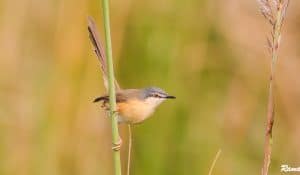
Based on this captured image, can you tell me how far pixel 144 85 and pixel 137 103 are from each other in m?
0.61

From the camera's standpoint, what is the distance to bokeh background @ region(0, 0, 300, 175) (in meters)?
2.54

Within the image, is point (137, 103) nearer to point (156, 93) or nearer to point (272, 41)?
point (156, 93)

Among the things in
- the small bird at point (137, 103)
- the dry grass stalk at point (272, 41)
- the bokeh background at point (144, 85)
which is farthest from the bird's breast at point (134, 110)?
the dry grass stalk at point (272, 41)

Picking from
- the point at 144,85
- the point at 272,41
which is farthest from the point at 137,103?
the point at 272,41

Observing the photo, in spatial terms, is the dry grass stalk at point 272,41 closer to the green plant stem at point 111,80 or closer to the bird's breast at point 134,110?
the green plant stem at point 111,80

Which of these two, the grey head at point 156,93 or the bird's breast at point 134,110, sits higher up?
the grey head at point 156,93

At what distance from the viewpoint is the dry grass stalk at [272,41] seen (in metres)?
1.24

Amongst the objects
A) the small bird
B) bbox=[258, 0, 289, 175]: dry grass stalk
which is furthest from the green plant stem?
the small bird

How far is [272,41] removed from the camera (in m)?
1.29

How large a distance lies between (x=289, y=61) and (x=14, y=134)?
1.33 m

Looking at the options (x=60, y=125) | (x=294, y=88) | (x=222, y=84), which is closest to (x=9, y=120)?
(x=60, y=125)

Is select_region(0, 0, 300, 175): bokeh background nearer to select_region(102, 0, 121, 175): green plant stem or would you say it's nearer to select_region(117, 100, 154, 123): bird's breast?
select_region(117, 100, 154, 123): bird's breast

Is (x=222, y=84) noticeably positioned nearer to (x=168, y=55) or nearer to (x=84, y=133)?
(x=168, y=55)

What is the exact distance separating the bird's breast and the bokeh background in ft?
1.74
